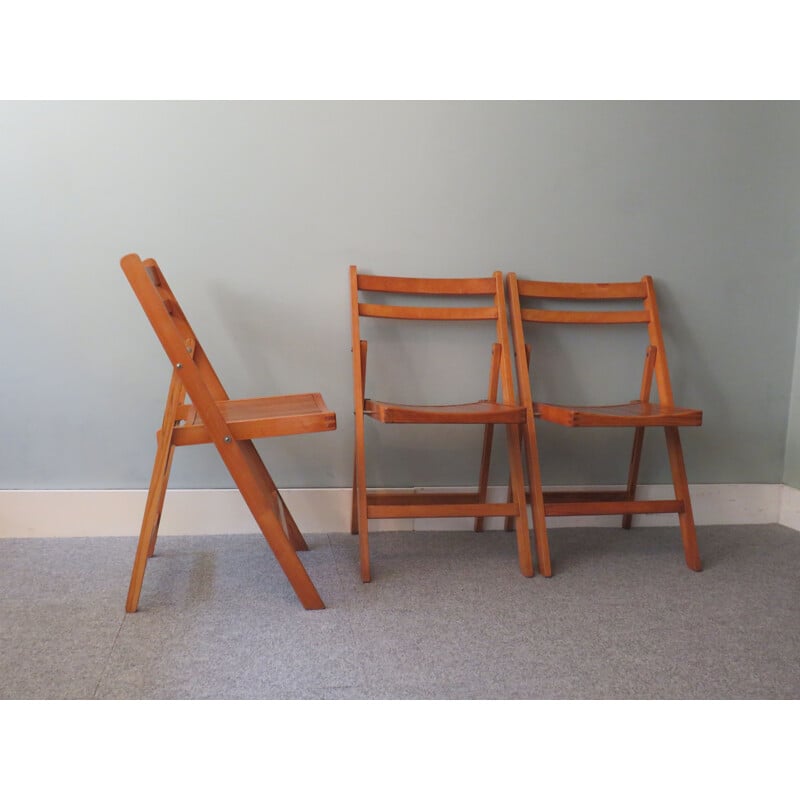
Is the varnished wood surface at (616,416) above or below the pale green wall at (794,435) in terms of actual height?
above

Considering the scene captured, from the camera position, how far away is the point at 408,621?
1735 mm

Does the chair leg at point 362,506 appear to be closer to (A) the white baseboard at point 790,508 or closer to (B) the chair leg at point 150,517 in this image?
(B) the chair leg at point 150,517

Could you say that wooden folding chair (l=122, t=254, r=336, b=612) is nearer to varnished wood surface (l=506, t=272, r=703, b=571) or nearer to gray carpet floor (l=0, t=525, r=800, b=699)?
gray carpet floor (l=0, t=525, r=800, b=699)

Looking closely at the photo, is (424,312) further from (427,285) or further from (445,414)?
(445,414)

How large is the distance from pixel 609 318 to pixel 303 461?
102 centimetres

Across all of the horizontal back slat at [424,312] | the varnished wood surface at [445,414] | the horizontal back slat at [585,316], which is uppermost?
the horizontal back slat at [424,312]

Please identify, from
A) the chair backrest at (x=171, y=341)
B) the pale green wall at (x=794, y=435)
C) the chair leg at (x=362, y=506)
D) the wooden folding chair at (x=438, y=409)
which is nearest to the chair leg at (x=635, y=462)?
the wooden folding chair at (x=438, y=409)

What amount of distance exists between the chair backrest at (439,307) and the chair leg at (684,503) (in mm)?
482

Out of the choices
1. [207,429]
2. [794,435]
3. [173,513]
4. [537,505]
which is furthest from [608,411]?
[173,513]

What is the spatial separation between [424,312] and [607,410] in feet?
1.92

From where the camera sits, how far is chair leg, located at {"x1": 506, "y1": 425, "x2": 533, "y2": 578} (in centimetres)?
207

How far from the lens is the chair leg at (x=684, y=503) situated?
2145 millimetres

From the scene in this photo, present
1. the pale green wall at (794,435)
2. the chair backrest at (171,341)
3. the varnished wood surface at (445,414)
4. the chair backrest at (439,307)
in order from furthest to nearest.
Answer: the pale green wall at (794,435) < the chair backrest at (439,307) < the varnished wood surface at (445,414) < the chair backrest at (171,341)
